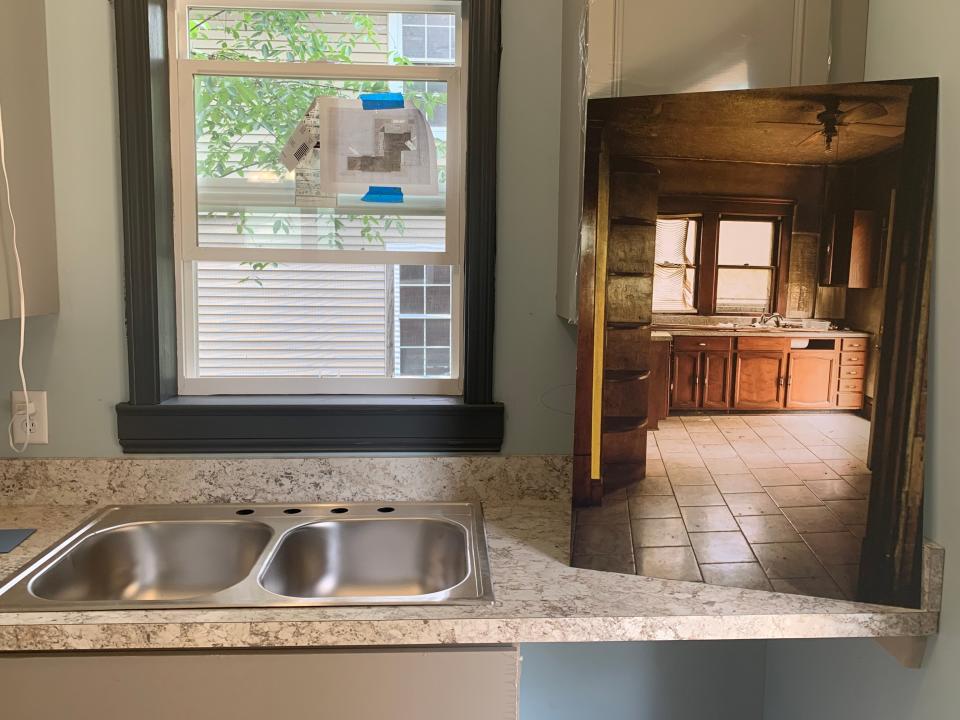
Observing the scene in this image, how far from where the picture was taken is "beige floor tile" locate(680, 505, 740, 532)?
135cm

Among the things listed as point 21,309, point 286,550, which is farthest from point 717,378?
point 21,309

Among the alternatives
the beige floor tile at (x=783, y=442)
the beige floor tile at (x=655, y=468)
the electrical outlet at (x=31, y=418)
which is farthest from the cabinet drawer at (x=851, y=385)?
the electrical outlet at (x=31, y=418)

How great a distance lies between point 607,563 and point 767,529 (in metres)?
0.29

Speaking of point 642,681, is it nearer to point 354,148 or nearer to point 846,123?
point 846,123

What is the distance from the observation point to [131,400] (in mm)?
1819

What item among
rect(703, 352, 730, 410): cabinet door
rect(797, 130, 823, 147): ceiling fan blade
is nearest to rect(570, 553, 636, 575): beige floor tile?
rect(703, 352, 730, 410): cabinet door

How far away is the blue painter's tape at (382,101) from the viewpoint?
6.18 feet

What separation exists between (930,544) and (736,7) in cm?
99

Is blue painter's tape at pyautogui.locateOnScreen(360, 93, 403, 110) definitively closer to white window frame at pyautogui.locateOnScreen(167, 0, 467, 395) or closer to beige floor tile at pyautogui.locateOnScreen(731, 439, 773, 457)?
white window frame at pyautogui.locateOnScreen(167, 0, 467, 395)

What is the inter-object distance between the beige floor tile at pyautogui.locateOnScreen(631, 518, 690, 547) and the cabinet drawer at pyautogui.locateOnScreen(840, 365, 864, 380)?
1.22ft

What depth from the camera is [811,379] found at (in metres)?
1.30

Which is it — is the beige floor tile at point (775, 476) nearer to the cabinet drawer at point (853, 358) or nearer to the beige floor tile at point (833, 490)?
the beige floor tile at point (833, 490)

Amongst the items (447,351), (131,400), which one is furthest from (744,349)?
(131,400)

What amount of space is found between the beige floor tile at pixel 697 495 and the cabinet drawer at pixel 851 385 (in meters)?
0.27
